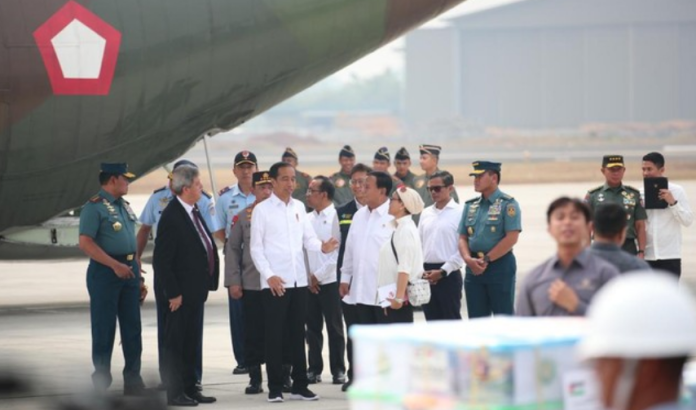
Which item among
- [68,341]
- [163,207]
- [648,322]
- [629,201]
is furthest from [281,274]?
[648,322]

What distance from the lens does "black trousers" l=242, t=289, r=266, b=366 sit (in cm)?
1073

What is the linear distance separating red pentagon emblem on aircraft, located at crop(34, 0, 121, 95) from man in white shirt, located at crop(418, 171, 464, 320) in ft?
9.40

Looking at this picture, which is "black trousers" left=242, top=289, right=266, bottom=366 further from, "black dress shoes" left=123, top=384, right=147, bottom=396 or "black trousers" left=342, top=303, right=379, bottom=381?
"black dress shoes" left=123, top=384, right=147, bottom=396

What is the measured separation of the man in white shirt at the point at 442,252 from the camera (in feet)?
36.1

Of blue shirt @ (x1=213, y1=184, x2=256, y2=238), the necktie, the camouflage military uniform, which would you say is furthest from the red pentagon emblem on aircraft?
the camouflage military uniform

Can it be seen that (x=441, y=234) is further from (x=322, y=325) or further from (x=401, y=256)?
(x=401, y=256)

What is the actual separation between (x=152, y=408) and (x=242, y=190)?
8171mm

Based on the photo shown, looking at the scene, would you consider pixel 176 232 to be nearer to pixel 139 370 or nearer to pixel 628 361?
pixel 139 370

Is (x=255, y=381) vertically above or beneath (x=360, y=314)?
beneath

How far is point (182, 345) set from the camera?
1030 cm

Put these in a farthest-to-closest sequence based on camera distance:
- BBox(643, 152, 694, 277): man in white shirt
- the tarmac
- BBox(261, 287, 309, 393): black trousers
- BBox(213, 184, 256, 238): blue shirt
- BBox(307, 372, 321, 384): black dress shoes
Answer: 1. BBox(213, 184, 256, 238): blue shirt
2. BBox(643, 152, 694, 277): man in white shirt
3. BBox(307, 372, 321, 384): black dress shoes
4. BBox(261, 287, 309, 393): black trousers
5. the tarmac

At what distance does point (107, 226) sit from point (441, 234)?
8.58 feet

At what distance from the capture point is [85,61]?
38.5 feet

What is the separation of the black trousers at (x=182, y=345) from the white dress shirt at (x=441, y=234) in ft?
6.48
